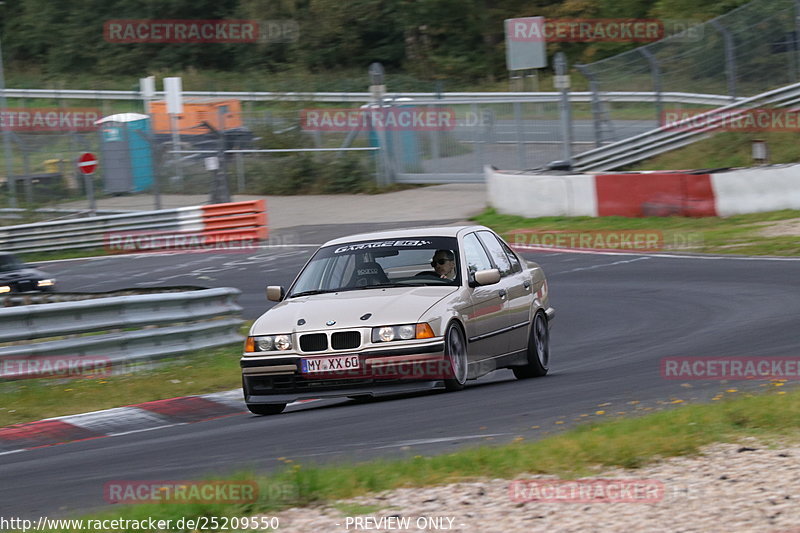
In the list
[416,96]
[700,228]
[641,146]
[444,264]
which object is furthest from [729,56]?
[444,264]

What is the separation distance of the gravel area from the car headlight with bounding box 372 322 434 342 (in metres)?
3.19

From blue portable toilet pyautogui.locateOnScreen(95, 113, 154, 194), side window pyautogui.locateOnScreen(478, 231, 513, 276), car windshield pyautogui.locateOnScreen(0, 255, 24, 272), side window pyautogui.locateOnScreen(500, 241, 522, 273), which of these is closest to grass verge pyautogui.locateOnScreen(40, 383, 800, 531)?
side window pyautogui.locateOnScreen(478, 231, 513, 276)

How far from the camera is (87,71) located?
66.1m

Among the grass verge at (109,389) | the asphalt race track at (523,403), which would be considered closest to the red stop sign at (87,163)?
the asphalt race track at (523,403)

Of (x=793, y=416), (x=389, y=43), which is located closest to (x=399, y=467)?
(x=793, y=416)

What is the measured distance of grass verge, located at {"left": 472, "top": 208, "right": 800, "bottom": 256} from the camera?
19953 mm

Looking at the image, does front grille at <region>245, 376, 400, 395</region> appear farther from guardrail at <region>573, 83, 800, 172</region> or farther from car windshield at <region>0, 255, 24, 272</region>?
guardrail at <region>573, 83, 800, 172</region>

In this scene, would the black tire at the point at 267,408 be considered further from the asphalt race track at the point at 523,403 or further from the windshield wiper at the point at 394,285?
the windshield wiper at the point at 394,285

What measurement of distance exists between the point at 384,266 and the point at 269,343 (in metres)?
1.35

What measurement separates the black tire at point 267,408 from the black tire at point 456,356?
53.7 inches

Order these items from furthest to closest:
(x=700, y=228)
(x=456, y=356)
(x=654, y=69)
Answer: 1. (x=654, y=69)
2. (x=700, y=228)
3. (x=456, y=356)

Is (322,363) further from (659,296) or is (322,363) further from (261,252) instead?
(261,252)

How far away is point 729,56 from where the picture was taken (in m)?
28.5

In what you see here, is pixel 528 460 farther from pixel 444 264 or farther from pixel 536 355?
pixel 536 355
